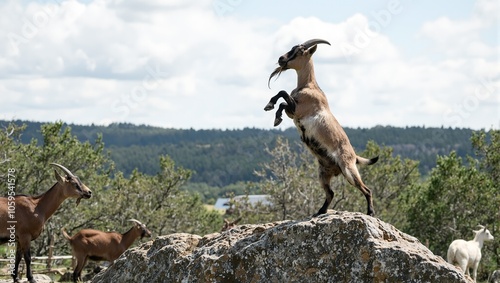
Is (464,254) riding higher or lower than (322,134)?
lower

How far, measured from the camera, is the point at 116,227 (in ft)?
116

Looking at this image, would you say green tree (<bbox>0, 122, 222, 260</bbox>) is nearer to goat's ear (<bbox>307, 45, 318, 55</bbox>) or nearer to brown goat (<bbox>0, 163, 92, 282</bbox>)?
brown goat (<bbox>0, 163, 92, 282</bbox>)

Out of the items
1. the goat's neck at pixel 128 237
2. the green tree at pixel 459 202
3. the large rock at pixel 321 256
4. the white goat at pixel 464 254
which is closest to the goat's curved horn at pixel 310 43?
the large rock at pixel 321 256

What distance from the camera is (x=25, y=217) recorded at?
47.5 feet

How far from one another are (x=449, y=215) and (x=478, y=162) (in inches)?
117

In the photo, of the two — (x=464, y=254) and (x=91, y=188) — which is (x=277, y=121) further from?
(x=91, y=188)

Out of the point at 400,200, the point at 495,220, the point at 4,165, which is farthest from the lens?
the point at 400,200

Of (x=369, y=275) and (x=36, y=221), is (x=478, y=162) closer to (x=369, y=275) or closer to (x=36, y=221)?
(x=36, y=221)

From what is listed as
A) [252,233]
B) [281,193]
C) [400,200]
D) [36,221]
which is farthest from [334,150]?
[400,200]

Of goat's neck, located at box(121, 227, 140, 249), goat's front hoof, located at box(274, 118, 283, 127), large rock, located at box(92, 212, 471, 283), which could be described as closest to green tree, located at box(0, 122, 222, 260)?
goat's neck, located at box(121, 227, 140, 249)

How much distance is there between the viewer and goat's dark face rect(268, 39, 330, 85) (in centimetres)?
963

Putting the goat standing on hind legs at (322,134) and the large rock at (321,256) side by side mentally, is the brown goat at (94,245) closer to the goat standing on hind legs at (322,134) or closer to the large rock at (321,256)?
the goat standing on hind legs at (322,134)

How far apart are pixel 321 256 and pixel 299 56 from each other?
9.72ft

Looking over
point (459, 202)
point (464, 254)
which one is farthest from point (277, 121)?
point (459, 202)
